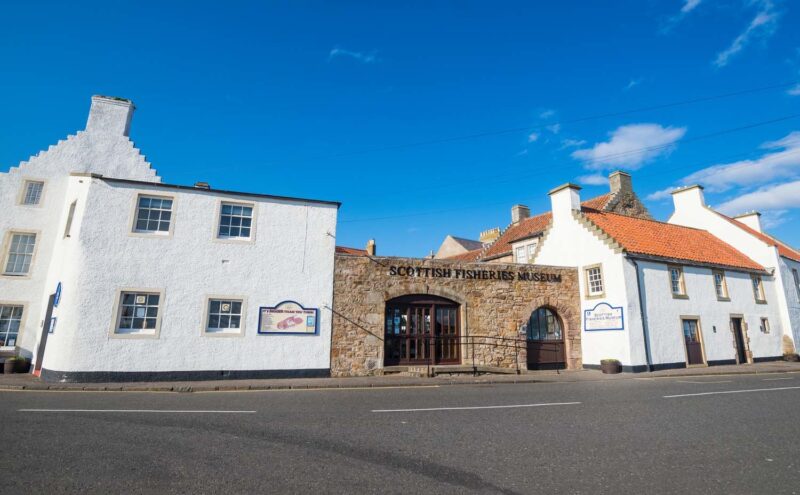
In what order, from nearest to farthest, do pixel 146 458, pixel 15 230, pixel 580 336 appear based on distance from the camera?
pixel 146 458 → pixel 15 230 → pixel 580 336

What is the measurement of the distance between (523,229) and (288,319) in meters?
17.8

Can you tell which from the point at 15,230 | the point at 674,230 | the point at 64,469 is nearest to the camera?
the point at 64,469

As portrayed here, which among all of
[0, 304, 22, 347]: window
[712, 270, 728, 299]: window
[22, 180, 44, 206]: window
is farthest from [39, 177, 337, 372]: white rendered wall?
[712, 270, 728, 299]: window

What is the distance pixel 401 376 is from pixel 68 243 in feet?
42.7

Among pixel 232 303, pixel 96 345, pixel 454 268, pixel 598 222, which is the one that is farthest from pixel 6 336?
pixel 598 222

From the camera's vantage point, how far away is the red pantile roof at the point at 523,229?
26.5 m

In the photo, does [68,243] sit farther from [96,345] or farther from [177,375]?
[177,375]

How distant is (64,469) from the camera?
4.83 m

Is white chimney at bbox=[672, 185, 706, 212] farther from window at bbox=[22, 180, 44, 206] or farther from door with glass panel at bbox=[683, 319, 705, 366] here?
window at bbox=[22, 180, 44, 206]

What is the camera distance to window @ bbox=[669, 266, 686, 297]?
20.6 meters

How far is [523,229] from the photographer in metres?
27.8

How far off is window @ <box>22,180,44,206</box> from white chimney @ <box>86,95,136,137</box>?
128 inches

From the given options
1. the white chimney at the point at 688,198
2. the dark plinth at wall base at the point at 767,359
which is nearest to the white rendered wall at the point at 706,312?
the dark plinth at wall base at the point at 767,359

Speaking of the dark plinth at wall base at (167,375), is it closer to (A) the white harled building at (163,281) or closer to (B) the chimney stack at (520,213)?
(A) the white harled building at (163,281)
